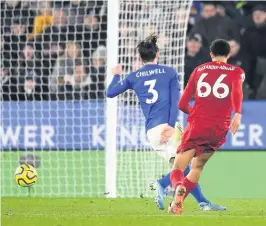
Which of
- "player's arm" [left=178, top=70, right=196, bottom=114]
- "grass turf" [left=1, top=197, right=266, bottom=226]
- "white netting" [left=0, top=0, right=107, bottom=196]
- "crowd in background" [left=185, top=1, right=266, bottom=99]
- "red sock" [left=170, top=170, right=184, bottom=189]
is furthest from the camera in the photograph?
"crowd in background" [left=185, top=1, right=266, bottom=99]

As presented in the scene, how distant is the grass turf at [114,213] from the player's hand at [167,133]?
0.71m

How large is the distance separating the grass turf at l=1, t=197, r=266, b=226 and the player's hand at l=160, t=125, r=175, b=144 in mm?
706

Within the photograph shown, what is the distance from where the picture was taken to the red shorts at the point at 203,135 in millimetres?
10391

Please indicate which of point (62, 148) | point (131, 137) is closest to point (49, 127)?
point (62, 148)

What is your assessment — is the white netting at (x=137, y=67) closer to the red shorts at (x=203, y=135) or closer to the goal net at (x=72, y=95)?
the goal net at (x=72, y=95)

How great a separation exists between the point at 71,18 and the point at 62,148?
7.04 feet

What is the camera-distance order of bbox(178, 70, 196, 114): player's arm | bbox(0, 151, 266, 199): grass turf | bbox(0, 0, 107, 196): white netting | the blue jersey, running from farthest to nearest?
bbox(0, 0, 107, 196): white netting < bbox(0, 151, 266, 199): grass turf < the blue jersey < bbox(178, 70, 196, 114): player's arm

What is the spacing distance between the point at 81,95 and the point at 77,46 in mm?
765

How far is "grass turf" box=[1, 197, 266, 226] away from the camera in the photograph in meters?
9.55

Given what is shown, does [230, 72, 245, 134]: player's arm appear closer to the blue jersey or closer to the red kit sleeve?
the red kit sleeve

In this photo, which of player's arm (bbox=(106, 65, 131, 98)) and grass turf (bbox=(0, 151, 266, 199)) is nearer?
player's arm (bbox=(106, 65, 131, 98))

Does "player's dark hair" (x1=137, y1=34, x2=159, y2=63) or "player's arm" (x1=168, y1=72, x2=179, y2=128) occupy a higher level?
"player's dark hair" (x1=137, y1=34, x2=159, y2=63)

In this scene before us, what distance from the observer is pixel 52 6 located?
1742 cm

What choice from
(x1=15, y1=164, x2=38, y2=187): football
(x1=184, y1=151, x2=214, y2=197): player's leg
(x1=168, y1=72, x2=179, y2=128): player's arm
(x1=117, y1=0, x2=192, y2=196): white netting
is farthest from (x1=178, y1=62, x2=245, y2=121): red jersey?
(x1=117, y1=0, x2=192, y2=196): white netting
